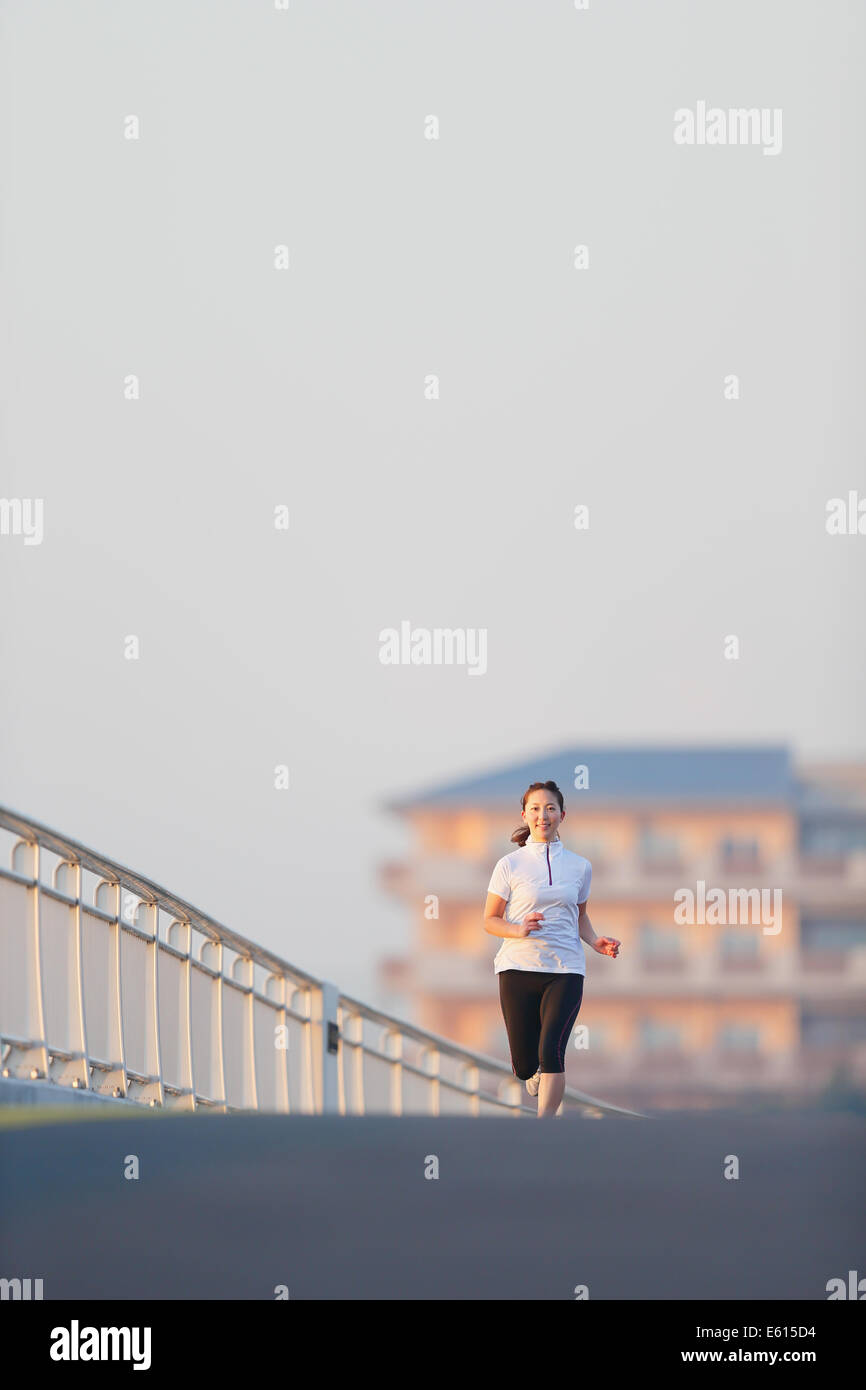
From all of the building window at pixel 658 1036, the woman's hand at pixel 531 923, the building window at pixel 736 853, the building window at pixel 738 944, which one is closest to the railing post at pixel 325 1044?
the woman's hand at pixel 531 923

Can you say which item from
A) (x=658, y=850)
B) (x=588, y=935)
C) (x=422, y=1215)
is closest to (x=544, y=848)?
(x=588, y=935)

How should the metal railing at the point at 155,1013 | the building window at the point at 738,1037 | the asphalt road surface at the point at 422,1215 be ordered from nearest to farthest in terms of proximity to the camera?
the asphalt road surface at the point at 422,1215 < the metal railing at the point at 155,1013 < the building window at the point at 738,1037

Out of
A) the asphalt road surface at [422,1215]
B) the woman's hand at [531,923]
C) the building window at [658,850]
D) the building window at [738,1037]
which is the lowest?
the asphalt road surface at [422,1215]

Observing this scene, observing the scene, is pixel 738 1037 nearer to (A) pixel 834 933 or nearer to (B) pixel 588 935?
(A) pixel 834 933

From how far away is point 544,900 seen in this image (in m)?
7.82

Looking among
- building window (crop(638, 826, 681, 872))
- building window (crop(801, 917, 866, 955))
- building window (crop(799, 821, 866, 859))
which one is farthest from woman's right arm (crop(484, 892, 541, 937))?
building window (crop(801, 917, 866, 955))

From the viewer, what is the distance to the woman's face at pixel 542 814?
7.81m

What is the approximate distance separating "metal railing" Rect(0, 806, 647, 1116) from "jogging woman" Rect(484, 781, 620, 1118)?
0.48 meters

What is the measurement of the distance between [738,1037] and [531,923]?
6989 cm

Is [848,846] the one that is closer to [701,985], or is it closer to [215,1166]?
[701,985]

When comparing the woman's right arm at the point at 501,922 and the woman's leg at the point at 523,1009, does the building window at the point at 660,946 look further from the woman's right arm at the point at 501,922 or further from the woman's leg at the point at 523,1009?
the woman's right arm at the point at 501,922
